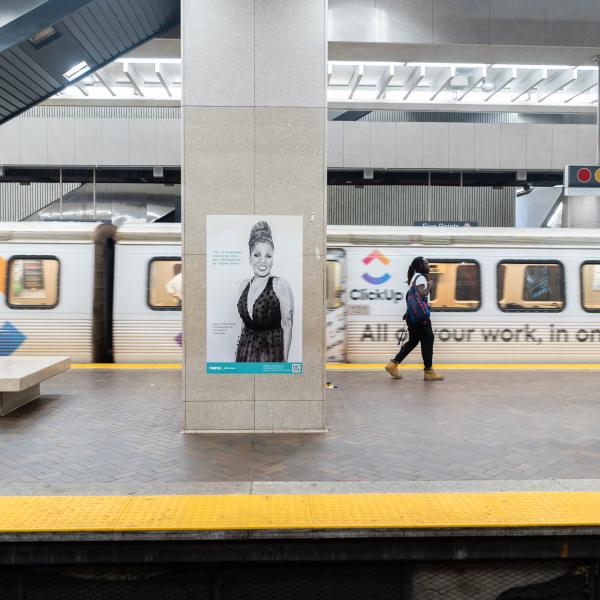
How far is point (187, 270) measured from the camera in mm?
5570

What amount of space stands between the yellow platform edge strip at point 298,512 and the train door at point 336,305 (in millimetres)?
5740

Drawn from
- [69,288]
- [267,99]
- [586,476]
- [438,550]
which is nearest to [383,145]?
[69,288]

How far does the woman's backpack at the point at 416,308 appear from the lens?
8266 millimetres

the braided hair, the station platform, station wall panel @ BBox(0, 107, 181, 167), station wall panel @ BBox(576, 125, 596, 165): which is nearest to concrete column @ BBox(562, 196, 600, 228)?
station wall panel @ BBox(576, 125, 596, 165)

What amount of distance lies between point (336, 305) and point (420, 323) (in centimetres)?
190

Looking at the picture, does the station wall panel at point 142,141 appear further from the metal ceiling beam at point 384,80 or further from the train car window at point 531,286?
the train car window at point 531,286

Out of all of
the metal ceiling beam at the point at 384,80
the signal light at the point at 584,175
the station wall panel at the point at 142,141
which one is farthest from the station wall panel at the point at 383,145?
the station wall panel at the point at 142,141

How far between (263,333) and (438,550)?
267 centimetres

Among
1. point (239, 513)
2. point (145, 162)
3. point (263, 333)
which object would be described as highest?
point (145, 162)

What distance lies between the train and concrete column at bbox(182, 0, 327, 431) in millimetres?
4108

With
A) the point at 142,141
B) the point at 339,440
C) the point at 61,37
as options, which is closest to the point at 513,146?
the point at 142,141

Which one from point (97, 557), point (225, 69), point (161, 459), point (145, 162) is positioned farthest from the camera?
point (145, 162)

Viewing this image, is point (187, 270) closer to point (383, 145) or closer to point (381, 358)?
point (381, 358)

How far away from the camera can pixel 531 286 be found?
10.0m
